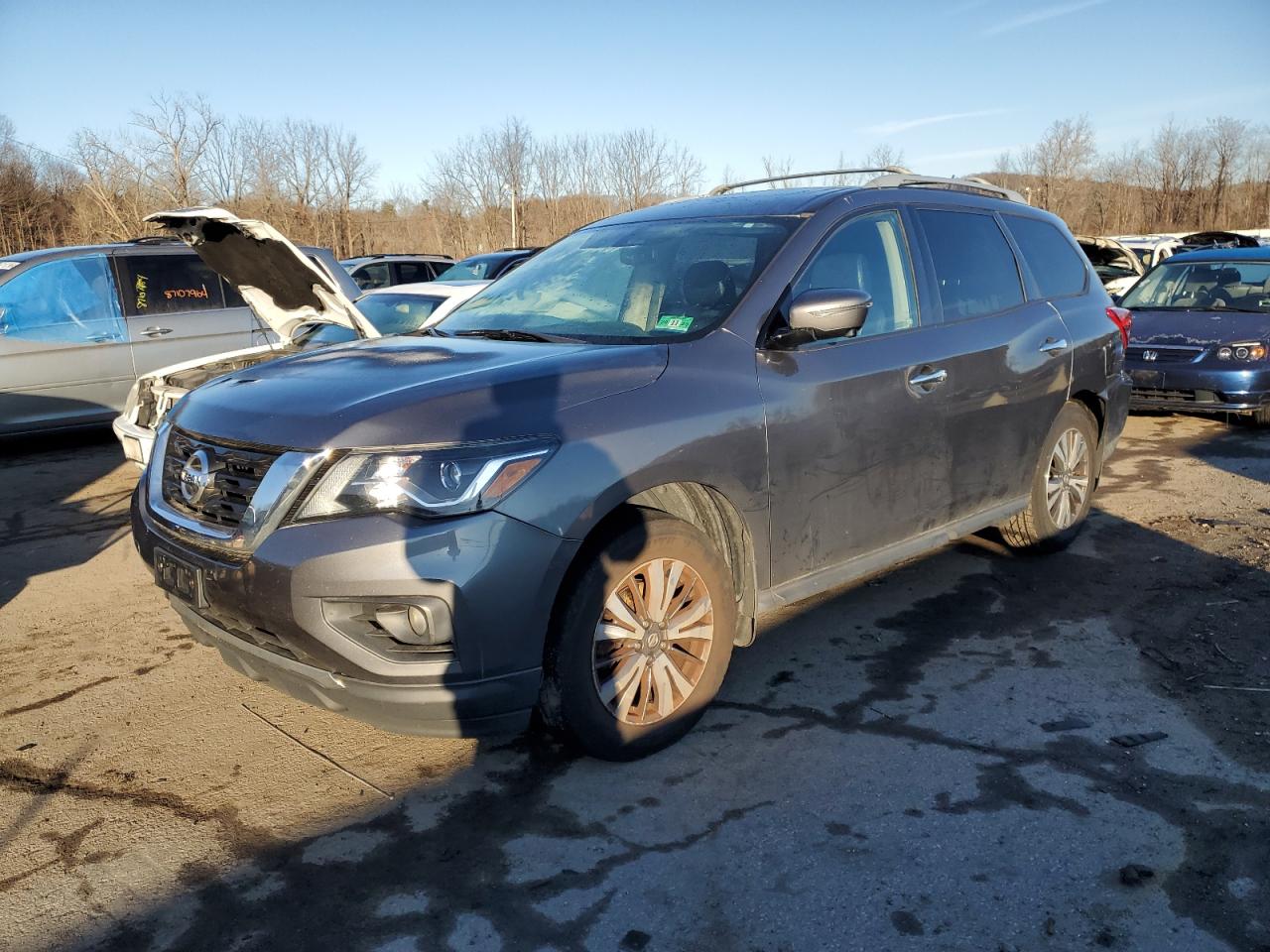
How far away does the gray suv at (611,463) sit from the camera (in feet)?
8.99

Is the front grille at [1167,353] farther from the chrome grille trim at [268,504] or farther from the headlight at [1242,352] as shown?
the chrome grille trim at [268,504]

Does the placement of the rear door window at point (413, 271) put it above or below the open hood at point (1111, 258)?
above

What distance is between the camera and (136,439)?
6.31 meters

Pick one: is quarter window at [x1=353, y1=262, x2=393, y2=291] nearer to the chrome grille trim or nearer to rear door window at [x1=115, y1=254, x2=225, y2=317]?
rear door window at [x1=115, y1=254, x2=225, y2=317]

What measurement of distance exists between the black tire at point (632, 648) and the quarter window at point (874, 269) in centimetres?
125

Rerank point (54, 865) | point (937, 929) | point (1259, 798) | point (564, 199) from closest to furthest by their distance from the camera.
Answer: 1. point (937, 929)
2. point (54, 865)
3. point (1259, 798)
4. point (564, 199)

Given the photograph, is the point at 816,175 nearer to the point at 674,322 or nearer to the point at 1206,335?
the point at 674,322

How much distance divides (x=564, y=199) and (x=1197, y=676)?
3495cm

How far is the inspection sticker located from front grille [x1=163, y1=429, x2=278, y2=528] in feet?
4.84

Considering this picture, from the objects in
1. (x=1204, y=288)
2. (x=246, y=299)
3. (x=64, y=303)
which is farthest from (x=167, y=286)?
(x=1204, y=288)

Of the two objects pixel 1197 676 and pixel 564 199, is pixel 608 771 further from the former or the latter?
pixel 564 199

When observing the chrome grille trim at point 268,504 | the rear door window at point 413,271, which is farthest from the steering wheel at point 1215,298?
the rear door window at point 413,271

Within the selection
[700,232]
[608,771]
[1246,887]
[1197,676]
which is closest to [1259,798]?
[1246,887]

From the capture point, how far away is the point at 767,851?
2.77 metres
